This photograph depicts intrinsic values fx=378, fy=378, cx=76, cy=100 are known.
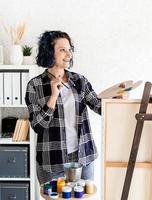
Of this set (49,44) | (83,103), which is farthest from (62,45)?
(83,103)

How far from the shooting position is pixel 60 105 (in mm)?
2381

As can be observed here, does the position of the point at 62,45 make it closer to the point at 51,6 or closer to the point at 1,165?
the point at 51,6

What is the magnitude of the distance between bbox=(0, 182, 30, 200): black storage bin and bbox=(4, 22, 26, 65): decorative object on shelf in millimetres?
920

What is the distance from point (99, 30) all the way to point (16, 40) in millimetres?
649

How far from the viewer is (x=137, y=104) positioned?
1695mm

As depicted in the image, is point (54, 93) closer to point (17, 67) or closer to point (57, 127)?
point (57, 127)

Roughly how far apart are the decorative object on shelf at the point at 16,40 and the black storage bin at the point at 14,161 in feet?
2.11

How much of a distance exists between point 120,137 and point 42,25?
1.53m

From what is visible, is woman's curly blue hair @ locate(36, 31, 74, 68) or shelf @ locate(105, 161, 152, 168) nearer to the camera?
shelf @ locate(105, 161, 152, 168)

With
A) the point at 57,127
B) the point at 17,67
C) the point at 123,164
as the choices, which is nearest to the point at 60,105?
the point at 57,127

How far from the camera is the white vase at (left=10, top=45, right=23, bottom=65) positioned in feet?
9.00

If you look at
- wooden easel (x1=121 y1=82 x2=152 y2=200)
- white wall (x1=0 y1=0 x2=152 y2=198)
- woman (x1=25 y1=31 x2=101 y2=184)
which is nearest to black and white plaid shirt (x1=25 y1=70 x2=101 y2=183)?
woman (x1=25 y1=31 x2=101 y2=184)

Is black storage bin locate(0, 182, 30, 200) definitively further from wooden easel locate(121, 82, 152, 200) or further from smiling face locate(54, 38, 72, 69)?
wooden easel locate(121, 82, 152, 200)

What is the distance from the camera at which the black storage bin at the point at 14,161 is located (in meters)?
2.83
